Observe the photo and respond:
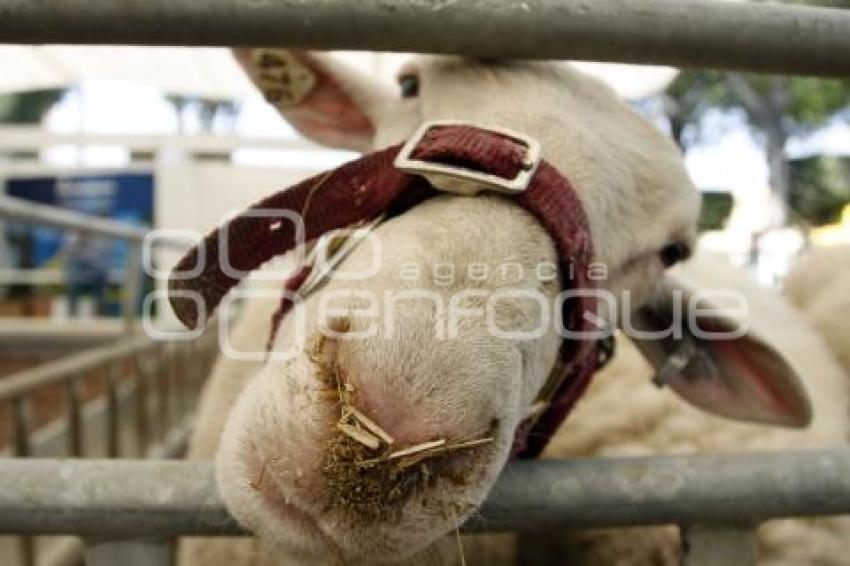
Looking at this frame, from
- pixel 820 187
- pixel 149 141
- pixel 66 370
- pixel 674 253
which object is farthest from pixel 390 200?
pixel 820 187

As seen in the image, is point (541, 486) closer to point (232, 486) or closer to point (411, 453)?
point (411, 453)

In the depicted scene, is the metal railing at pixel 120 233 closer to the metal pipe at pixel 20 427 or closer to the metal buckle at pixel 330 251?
the metal pipe at pixel 20 427

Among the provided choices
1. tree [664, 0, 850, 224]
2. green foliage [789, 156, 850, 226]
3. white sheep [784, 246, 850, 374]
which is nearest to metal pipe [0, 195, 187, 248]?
white sheep [784, 246, 850, 374]

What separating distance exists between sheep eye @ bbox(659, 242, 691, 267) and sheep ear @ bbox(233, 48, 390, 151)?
25.2 inches

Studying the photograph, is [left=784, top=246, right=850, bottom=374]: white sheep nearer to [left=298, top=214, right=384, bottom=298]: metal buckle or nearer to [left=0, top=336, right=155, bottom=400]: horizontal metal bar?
[left=298, top=214, right=384, bottom=298]: metal buckle

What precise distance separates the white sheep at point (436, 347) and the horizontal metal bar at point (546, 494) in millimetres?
68

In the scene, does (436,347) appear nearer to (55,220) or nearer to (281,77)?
(281,77)

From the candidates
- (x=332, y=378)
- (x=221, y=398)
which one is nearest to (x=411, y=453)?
(x=332, y=378)

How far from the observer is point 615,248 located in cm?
151

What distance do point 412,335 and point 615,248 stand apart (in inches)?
26.2

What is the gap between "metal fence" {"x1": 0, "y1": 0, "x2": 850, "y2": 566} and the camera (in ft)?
3.28

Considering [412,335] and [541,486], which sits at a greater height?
[412,335]

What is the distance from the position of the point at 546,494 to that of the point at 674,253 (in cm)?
78

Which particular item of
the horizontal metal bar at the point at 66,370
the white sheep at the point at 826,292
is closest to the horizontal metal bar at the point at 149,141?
the horizontal metal bar at the point at 66,370
